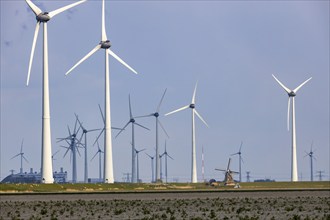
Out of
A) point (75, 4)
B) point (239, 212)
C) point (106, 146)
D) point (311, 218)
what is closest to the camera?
point (311, 218)

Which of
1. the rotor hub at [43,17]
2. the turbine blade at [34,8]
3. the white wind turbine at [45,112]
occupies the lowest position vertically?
the white wind turbine at [45,112]

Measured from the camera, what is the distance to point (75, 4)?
15225 cm

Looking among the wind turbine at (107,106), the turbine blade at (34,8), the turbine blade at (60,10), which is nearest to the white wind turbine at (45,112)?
the turbine blade at (34,8)

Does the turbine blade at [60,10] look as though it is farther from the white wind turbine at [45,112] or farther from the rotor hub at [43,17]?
the rotor hub at [43,17]

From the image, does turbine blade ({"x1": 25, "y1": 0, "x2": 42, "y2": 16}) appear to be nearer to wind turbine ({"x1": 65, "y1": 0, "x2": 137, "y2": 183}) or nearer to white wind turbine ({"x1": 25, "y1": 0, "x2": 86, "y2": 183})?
white wind turbine ({"x1": 25, "y1": 0, "x2": 86, "y2": 183})

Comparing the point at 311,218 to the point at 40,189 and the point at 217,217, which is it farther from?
the point at 40,189

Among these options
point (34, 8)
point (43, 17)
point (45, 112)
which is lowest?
point (45, 112)

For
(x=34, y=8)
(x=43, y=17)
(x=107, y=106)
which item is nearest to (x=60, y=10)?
(x=34, y=8)

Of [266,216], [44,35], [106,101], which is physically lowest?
[266,216]

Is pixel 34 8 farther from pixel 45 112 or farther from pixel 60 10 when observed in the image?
pixel 45 112

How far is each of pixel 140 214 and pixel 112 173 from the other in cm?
10345

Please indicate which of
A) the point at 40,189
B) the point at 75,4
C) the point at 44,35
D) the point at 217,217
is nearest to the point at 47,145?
the point at 40,189

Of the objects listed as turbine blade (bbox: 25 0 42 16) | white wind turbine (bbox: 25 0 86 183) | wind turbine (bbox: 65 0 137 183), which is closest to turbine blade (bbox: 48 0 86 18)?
white wind turbine (bbox: 25 0 86 183)

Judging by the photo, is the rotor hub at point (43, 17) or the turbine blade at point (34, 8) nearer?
the rotor hub at point (43, 17)
